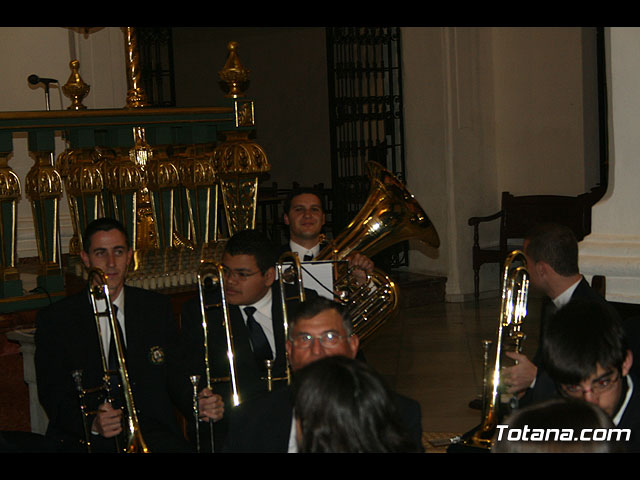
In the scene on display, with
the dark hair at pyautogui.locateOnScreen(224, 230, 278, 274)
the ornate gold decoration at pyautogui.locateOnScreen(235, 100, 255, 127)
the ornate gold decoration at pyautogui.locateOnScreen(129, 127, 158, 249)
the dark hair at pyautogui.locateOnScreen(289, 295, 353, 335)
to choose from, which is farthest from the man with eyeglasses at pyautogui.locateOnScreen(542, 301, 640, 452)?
the ornate gold decoration at pyautogui.locateOnScreen(129, 127, 158, 249)

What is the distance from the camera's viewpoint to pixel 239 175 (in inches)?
234

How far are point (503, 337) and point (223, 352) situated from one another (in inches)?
46.2

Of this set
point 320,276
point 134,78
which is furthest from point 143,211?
point 320,276

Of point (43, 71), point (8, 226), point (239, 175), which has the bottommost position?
point (8, 226)

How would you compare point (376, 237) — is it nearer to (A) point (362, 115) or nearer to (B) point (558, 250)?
(B) point (558, 250)

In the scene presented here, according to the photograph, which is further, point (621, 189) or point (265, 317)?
point (621, 189)

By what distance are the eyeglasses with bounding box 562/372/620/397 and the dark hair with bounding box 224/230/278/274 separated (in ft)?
5.90

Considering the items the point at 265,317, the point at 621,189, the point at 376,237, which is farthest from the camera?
the point at 376,237

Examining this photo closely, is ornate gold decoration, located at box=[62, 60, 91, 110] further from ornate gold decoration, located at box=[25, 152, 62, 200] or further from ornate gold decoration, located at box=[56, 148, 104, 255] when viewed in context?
ornate gold decoration, located at box=[25, 152, 62, 200]

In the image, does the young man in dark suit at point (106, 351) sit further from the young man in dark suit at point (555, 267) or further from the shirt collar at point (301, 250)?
the young man in dark suit at point (555, 267)

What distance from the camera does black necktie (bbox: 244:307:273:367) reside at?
419 centimetres

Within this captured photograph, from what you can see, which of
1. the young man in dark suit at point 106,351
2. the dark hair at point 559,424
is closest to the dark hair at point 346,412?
the dark hair at point 559,424

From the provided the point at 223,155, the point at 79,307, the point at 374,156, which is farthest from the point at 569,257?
the point at 374,156
